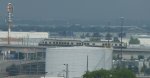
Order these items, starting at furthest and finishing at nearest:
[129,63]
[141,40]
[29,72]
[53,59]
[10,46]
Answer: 1. [141,40]
2. [10,46]
3. [129,63]
4. [29,72]
5. [53,59]

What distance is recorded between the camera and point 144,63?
218 ft

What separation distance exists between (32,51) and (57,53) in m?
27.4

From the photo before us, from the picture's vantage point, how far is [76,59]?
169 feet

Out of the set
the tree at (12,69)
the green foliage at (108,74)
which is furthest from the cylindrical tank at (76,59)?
the green foliage at (108,74)

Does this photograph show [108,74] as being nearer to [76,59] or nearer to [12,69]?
[76,59]

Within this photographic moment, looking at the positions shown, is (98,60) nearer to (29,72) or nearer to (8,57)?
(29,72)

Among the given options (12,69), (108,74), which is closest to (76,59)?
(12,69)

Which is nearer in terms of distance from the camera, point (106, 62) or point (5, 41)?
point (106, 62)

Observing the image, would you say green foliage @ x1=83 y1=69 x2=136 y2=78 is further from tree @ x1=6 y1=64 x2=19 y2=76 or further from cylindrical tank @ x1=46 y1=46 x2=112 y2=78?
tree @ x1=6 y1=64 x2=19 y2=76

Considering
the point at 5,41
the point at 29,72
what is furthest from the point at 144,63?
the point at 5,41

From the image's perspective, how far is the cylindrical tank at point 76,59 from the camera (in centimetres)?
5072

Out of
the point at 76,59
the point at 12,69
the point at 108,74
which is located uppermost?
the point at 76,59

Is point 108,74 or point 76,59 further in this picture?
point 76,59

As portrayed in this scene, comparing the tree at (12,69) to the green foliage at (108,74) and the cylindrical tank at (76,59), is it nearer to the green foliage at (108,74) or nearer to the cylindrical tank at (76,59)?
the cylindrical tank at (76,59)
